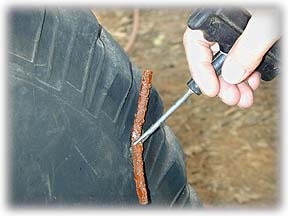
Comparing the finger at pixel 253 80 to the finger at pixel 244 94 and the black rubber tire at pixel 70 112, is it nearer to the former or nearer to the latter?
the finger at pixel 244 94

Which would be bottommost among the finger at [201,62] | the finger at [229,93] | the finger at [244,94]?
the finger at [244,94]

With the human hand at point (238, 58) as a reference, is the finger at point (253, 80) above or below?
below

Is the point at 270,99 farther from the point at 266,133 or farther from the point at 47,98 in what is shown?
the point at 47,98

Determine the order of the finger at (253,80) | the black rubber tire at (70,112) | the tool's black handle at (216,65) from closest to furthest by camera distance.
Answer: the black rubber tire at (70,112) → the tool's black handle at (216,65) → the finger at (253,80)

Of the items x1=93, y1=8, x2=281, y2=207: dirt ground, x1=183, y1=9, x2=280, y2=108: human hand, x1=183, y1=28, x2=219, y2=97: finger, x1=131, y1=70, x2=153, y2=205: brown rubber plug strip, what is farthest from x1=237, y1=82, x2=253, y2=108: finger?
x1=93, y1=8, x2=281, y2=207: dirt ground

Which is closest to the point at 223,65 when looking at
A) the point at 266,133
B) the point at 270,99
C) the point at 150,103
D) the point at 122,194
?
the point at 150,103

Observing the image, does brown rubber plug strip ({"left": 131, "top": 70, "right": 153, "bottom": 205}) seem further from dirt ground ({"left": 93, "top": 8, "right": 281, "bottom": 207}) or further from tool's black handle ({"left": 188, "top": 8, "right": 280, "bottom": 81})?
dirt ground ({"left": 93, "top": 8, "right": 281, "bottom": 207})

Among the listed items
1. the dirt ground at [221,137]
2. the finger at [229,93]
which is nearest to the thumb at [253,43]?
the finger at [229,93]

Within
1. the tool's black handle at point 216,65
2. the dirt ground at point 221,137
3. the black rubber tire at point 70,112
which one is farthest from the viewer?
the dirt ground at point 221,137
